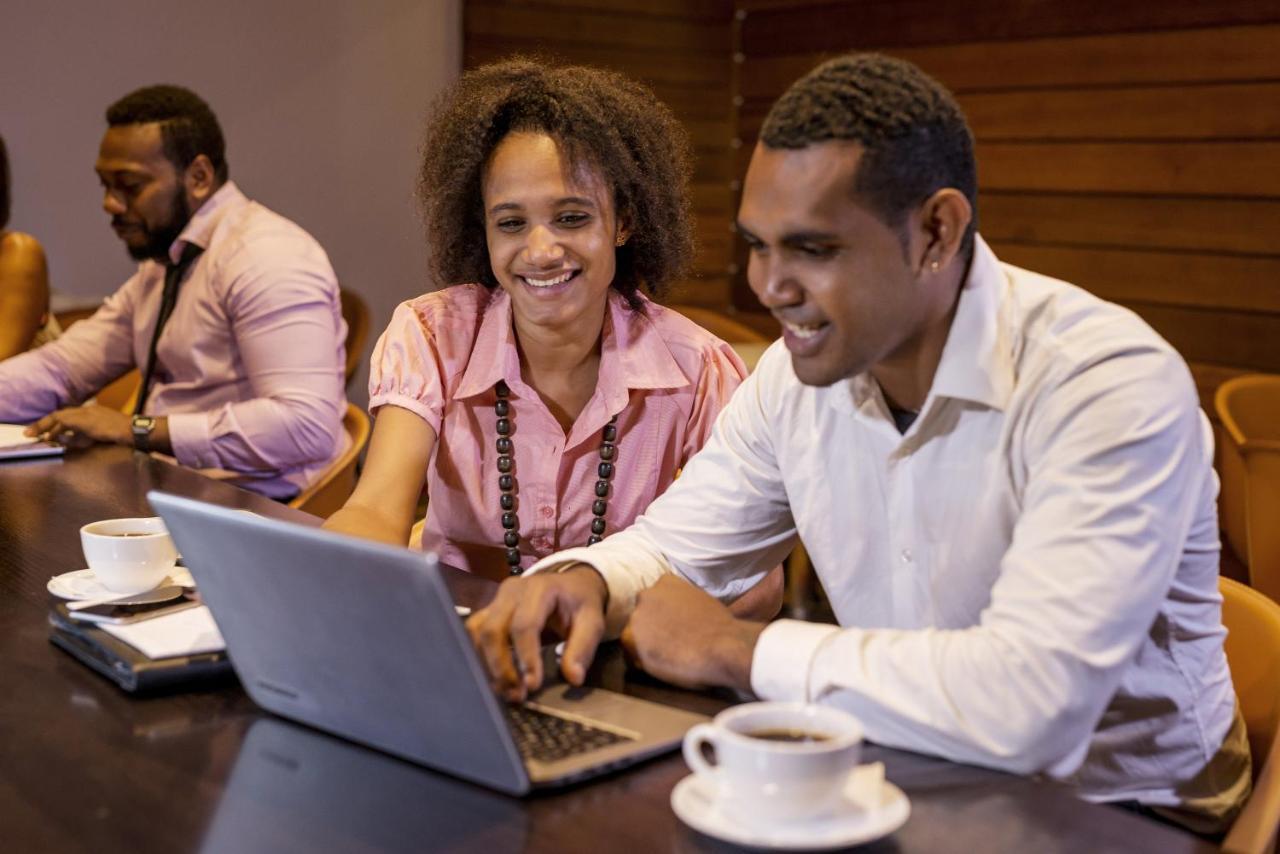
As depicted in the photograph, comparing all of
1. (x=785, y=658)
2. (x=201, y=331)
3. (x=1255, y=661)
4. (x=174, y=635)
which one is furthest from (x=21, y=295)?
(x=1255, y=661)

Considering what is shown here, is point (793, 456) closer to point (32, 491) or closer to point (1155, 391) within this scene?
point (1155, 391)

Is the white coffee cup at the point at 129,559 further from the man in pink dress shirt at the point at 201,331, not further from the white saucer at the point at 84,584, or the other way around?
the man in pink dress shirt at the point at 201,331

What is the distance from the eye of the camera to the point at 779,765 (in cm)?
102

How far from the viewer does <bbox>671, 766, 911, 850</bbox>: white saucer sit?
1027 mm

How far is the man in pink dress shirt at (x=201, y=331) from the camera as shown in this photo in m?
3.19

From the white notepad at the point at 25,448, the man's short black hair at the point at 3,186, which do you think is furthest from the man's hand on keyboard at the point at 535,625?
the man's short black hair at the point at 3,186

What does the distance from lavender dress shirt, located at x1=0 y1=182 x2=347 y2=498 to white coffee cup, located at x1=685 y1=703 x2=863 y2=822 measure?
90.2 inches

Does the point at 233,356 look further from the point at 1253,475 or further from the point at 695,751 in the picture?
the point at 695,751

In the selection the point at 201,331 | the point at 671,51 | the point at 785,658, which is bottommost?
the point at 201,331

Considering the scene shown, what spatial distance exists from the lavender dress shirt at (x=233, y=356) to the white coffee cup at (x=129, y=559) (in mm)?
1515

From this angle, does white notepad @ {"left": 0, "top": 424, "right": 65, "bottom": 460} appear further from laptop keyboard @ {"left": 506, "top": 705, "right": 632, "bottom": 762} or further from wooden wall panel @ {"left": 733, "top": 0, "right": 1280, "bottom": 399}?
wooden wall panel @ {"left": 733, "top": 0, "right": 1280, "bottom": 399}

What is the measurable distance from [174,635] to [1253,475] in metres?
2.53

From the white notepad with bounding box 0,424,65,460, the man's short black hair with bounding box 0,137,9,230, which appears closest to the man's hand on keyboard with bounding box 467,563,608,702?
the white notepad with bounding box 0,424,65,460

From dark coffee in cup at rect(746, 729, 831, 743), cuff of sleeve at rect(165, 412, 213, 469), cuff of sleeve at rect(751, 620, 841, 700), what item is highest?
dark coffee in cup at rect(746, 729, 831, 743)
